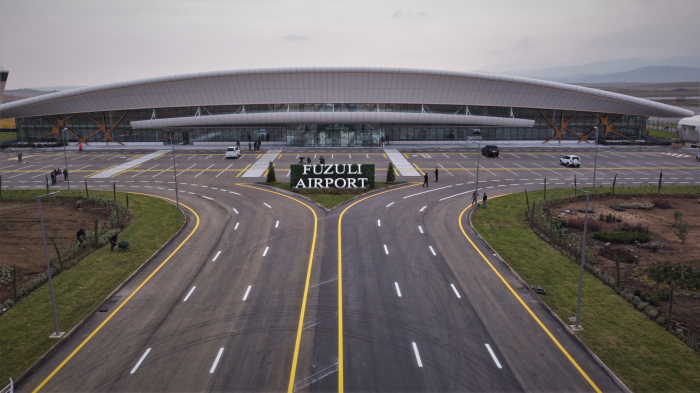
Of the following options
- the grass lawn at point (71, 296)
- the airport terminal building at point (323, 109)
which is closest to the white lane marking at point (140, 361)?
the grass lawn at point (71, 296)

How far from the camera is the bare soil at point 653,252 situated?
74.5 ft

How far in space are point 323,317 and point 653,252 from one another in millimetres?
21845

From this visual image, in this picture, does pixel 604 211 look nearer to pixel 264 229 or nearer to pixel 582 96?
pixel 264 229

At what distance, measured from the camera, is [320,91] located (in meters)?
77.7

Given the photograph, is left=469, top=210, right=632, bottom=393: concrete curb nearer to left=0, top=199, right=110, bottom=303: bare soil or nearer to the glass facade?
left=0, top=199, right=110, bottom=303: bare soil

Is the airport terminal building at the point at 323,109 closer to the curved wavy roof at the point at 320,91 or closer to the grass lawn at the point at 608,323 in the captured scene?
the curved wavy roof at the point at 320,91

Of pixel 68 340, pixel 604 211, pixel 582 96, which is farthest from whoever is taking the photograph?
pixel 582 96

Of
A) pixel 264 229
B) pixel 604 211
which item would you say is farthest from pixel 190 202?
pixel 604 211

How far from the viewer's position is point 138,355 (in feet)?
59.9

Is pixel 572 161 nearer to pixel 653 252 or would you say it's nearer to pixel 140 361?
pixel 653 252

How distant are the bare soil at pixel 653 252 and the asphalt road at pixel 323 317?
627 centimetres

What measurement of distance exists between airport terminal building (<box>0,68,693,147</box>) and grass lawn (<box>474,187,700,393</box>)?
4839cm

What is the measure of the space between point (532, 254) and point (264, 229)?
18295mm

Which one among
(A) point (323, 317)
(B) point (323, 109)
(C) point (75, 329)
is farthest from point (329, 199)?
(B) point (323, 109)
